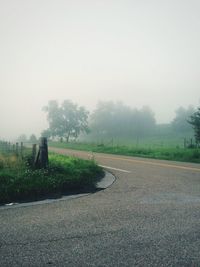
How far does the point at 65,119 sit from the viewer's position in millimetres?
77562

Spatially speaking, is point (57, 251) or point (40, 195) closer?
point (57, 251)

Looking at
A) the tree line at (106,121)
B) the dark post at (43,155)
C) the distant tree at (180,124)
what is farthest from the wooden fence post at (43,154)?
the distant tree at (180,124)

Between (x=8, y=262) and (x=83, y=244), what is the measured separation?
1.03m

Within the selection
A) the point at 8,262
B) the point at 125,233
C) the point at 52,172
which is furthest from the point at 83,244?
the point at 52,172

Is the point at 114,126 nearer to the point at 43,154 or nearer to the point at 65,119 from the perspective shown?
the point at 65,119

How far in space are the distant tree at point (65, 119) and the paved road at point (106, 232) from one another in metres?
69.9

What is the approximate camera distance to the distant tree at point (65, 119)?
3009 inches

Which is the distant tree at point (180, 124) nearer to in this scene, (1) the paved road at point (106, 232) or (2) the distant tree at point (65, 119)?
(2) the distant tree at point (65, 119)

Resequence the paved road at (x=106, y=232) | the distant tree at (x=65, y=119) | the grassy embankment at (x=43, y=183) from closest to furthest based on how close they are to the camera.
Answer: the paved road at (x=106, y=232), the grassy embankment at (x=43, y=183), the distant tree at (x=65, y=119)

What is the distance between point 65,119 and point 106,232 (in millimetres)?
73822

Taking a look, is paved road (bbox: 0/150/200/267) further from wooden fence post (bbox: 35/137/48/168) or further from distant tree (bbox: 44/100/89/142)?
distant tree (bbox: 44/100/89/142)

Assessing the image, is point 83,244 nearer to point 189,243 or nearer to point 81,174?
point 189,243

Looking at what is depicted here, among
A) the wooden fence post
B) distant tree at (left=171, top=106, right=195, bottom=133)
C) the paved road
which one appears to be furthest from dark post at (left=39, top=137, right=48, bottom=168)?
distant tree at (left=171, top=106, right=195, bottom=133)

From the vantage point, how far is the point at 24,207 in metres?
6.27
